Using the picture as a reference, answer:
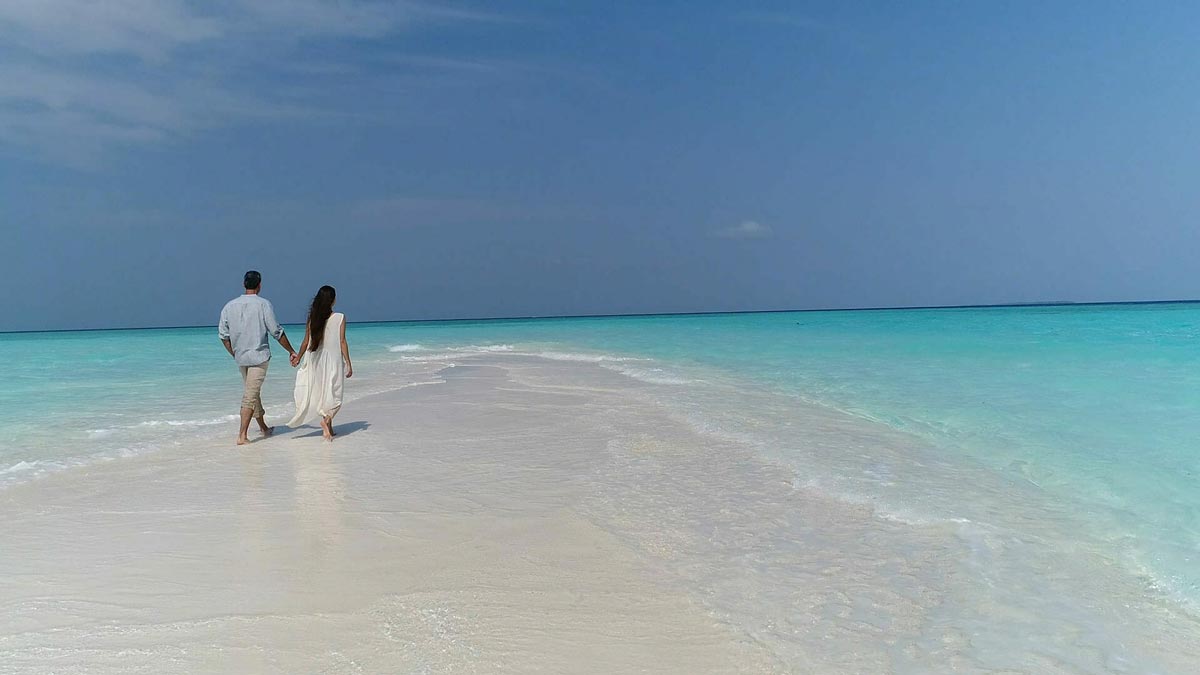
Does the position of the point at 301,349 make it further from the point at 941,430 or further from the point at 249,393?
the point at 941,430

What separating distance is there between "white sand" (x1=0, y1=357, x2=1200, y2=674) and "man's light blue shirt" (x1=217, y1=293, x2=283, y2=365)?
180cm

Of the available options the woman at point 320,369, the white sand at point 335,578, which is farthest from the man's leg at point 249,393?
the white sand at point 335,578

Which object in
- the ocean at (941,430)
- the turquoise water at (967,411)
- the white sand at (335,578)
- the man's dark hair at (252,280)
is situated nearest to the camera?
the white sand at (335,578)

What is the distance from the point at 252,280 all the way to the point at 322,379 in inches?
47.5

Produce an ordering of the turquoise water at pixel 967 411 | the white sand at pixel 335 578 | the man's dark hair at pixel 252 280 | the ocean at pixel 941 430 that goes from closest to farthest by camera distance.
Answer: the white sand at pixel 335 578
the ocean at pixel 941 430
the turquoise water at pixel 967 411
the man's dark hair at pixel 252 280

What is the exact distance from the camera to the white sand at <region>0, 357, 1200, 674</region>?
9.52ft

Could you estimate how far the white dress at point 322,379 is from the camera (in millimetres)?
8047

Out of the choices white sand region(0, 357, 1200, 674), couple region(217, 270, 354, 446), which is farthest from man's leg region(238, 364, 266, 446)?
white sand region(0, 357, 1200, 674)

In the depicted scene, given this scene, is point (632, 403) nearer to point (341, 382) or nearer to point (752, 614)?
point (341, 382)

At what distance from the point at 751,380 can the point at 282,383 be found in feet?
29.4

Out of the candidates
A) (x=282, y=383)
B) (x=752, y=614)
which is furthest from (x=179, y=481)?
(x=282, y=383)

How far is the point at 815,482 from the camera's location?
18.9ft

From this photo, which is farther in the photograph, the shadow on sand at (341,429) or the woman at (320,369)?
the shadow on sand at (341,429)

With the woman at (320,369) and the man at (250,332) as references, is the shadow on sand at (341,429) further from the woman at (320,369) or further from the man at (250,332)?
the man at (250,332)
